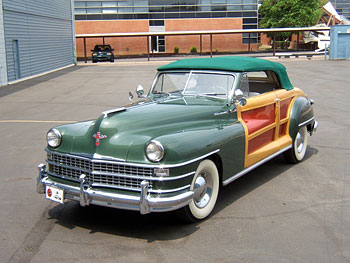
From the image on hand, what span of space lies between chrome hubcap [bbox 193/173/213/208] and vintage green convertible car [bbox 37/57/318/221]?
0.04 feet

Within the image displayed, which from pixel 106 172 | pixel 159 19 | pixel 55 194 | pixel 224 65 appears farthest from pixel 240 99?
pixel 159 19

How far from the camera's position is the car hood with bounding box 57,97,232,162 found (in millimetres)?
4633

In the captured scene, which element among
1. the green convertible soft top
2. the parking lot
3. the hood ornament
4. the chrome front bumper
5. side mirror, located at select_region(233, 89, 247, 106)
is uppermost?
the green convertible soft top

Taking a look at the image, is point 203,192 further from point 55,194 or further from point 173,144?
point 55,194

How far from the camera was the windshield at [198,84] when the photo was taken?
6.05 meters

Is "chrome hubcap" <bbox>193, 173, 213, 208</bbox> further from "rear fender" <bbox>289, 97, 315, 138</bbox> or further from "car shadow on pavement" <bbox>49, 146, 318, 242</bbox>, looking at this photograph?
"rear fender" <bbox>289, 97, 315, 138</bbox>

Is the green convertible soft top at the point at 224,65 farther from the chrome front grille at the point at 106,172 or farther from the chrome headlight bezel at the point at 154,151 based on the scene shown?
the chrome front grille at the point at 106,172

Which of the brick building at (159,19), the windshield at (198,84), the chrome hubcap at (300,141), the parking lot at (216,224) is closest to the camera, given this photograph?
the parking lot at (216,224)

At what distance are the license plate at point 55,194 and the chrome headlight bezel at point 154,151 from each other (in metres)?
1.08

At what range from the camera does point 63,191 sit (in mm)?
4801

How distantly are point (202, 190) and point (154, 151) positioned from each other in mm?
806

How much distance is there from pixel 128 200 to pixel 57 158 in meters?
1.16

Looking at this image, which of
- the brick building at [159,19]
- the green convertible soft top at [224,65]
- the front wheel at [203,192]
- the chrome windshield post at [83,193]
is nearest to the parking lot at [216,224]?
the front wheel at [203,192]

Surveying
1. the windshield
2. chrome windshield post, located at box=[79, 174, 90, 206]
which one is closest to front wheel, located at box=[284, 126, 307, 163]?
the windshield
